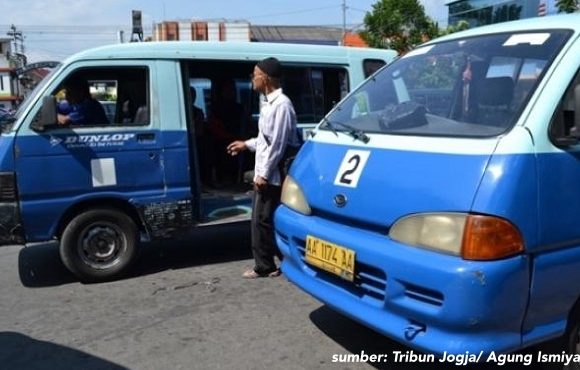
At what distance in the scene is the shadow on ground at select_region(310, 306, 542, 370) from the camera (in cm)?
361

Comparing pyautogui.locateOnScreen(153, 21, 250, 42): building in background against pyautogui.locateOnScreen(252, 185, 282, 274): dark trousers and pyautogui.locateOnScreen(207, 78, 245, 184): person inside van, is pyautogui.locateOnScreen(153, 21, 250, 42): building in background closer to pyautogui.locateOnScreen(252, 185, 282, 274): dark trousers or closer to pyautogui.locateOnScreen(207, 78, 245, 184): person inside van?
pyautogui.locateOnScreen(207, 78, 245, 184): person inside van

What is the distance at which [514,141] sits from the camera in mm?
2799

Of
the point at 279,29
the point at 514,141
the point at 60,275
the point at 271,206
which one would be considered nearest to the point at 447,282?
the point at 514,141

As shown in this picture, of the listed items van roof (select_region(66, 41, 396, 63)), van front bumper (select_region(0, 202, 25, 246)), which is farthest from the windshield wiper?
van front bumper (select_region(0, 202, 25, 246))

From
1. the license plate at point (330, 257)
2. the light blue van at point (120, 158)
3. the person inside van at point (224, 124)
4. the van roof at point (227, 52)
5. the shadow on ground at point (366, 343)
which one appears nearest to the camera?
the license plate at point (330, 257)

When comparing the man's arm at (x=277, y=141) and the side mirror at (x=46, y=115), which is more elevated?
the side mirror at (x=46, y=115)

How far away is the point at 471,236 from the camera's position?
8.86 ft

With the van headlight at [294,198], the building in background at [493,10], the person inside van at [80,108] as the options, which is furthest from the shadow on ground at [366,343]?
the building in background at [493,10]

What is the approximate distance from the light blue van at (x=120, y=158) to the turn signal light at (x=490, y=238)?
3.44 metres

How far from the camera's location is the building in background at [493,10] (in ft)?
84.8

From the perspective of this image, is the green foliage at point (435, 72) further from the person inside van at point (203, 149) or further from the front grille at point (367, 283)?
the person inside van at point (203, 149)

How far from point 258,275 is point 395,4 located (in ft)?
88.9

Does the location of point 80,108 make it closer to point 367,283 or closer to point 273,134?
point 273,134

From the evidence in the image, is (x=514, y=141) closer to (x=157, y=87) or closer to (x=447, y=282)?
(x=447, y=282)
